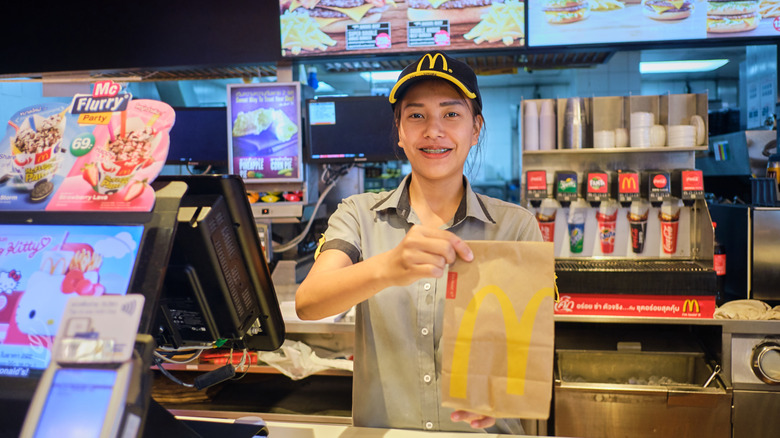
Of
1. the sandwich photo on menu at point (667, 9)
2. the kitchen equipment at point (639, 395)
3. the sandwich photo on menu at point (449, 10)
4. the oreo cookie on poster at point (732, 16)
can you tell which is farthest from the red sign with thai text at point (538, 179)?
the oreo cookie on poster at point (732, 16)

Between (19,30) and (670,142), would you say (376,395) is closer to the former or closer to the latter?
(670,142)

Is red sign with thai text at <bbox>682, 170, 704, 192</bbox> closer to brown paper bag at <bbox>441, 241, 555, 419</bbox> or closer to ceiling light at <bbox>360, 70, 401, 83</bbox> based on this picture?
brown paper bag at <bbox>441, 241, 555, 419</bbox>

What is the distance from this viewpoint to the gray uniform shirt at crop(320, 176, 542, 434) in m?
1.33

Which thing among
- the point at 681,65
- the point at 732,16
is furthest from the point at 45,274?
the point at 681,65

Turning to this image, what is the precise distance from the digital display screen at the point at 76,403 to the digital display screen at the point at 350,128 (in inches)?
117

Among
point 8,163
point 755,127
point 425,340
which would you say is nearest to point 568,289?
point 425,340

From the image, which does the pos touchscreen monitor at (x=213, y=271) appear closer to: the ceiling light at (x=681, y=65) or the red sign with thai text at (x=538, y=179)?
the red sign with thai text at (x=538, y=179)

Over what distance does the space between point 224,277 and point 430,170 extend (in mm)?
585

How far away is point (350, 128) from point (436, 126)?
2.31m

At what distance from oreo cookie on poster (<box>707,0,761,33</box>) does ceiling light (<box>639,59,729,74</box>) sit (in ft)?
16.5

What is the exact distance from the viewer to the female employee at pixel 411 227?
1.27 metres

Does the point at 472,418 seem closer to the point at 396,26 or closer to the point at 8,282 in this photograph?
the point at 8,282

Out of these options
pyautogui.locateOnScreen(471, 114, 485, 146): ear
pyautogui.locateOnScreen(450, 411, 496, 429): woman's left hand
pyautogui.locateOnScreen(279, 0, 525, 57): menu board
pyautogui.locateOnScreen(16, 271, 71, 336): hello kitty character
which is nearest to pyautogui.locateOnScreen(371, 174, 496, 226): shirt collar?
pyautogui.locateOnScreen(471, 114, 485, 146): ear

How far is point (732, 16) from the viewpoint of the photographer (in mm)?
3074
